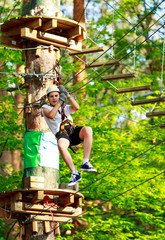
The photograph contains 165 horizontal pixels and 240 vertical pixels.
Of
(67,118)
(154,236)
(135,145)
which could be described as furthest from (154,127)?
(67,118)

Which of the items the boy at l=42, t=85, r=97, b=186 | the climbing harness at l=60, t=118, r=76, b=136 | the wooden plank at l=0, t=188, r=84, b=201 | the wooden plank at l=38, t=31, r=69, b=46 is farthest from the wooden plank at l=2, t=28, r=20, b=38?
the wooden plank at l=0, t=188, r=84, b=201

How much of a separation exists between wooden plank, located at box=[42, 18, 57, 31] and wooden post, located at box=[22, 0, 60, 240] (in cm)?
20

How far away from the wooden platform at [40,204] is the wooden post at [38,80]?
31cm

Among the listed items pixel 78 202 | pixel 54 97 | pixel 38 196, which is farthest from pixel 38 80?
pixel 78 202

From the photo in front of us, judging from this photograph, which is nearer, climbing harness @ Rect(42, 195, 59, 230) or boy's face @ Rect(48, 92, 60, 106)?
boy's face @ Rect(48, 92, 60, 106)

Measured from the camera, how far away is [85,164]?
6836 mm

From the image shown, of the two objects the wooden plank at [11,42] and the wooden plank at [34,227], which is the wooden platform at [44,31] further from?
the wooden plank at [34,227]

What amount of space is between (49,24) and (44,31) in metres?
0.24

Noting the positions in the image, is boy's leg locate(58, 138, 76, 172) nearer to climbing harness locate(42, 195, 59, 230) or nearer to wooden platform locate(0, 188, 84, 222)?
wooden platform locate(0, 188, 84, 222)

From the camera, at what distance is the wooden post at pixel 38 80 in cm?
833

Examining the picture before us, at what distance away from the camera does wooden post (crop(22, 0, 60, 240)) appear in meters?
8.33

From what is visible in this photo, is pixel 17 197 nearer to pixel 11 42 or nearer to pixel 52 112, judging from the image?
pixel 52 112

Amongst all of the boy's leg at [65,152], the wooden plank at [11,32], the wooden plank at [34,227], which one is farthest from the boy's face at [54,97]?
the wooden plank at [34,227]

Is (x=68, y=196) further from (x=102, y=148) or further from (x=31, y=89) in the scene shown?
(x=102, y=148)
